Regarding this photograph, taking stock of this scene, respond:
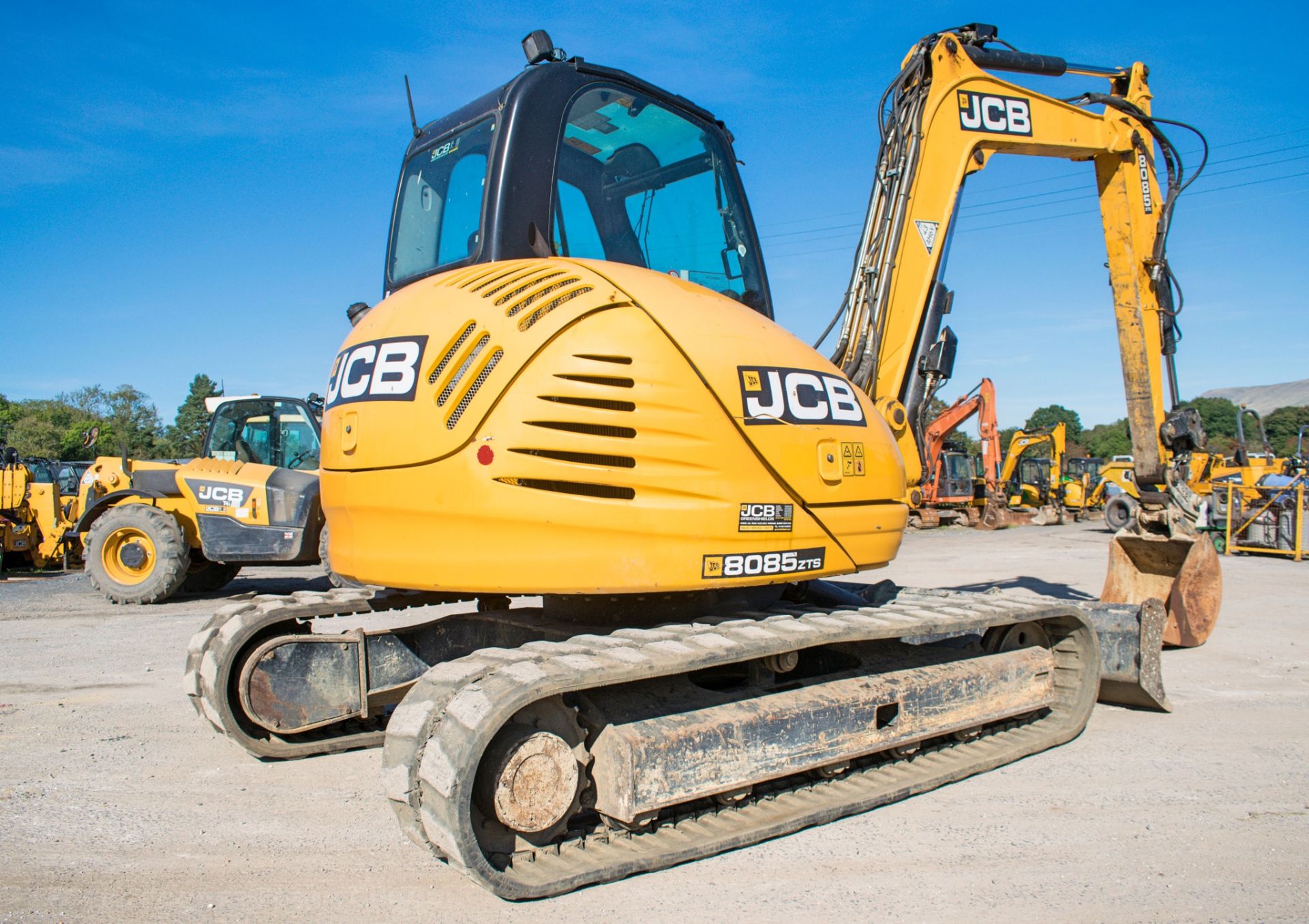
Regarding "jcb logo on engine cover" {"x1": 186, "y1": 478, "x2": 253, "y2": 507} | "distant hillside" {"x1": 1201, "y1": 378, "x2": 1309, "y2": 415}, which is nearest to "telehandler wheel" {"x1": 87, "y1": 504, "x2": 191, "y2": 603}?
"jcb logo on engine cover" {"x1": 186, "y1": 478, "x2": 253, "y2": 507}

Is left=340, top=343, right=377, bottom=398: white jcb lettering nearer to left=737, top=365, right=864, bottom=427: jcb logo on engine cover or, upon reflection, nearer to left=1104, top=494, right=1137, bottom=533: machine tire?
left=737, top=365, right=864, bottom=427: jcb logo on engine cover

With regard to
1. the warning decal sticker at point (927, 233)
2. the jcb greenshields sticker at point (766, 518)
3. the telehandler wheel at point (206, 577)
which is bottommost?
the telehandler wheel at point (206, 577)

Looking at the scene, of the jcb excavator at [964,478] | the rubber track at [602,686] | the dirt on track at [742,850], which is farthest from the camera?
the jcb excavator at [964,478]

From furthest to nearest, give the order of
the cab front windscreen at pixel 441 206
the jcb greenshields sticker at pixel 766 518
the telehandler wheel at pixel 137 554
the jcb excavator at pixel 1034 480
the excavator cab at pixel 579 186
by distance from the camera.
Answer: the jcb excavator at pixel 1034 480 < the telehandler wheel at pixel 137 554 < the cab front windscreen at pixel 441 206 < the excavator cab at pixel 579 186 < the jcb greenshields sticker at pixel 766 518

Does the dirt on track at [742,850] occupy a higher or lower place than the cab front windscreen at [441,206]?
lower

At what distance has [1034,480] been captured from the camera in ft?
104

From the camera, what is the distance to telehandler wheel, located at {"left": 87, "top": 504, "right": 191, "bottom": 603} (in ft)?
31.5

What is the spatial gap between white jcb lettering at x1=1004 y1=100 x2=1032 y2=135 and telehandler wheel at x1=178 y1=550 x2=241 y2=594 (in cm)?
912

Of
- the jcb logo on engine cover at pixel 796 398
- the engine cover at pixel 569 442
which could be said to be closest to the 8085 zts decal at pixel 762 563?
the engine cover at pixel 569 442

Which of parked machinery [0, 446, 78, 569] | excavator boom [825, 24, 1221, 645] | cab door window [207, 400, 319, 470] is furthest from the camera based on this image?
parked machinery [0, 446, 78, 569]

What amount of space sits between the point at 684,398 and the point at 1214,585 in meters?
5.24

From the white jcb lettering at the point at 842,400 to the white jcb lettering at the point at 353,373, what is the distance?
180 centimetres

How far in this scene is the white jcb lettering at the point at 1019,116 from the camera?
19.3 ft

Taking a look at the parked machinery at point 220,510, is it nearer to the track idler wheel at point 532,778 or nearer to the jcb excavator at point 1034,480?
the track idler wheel at point 532,778
